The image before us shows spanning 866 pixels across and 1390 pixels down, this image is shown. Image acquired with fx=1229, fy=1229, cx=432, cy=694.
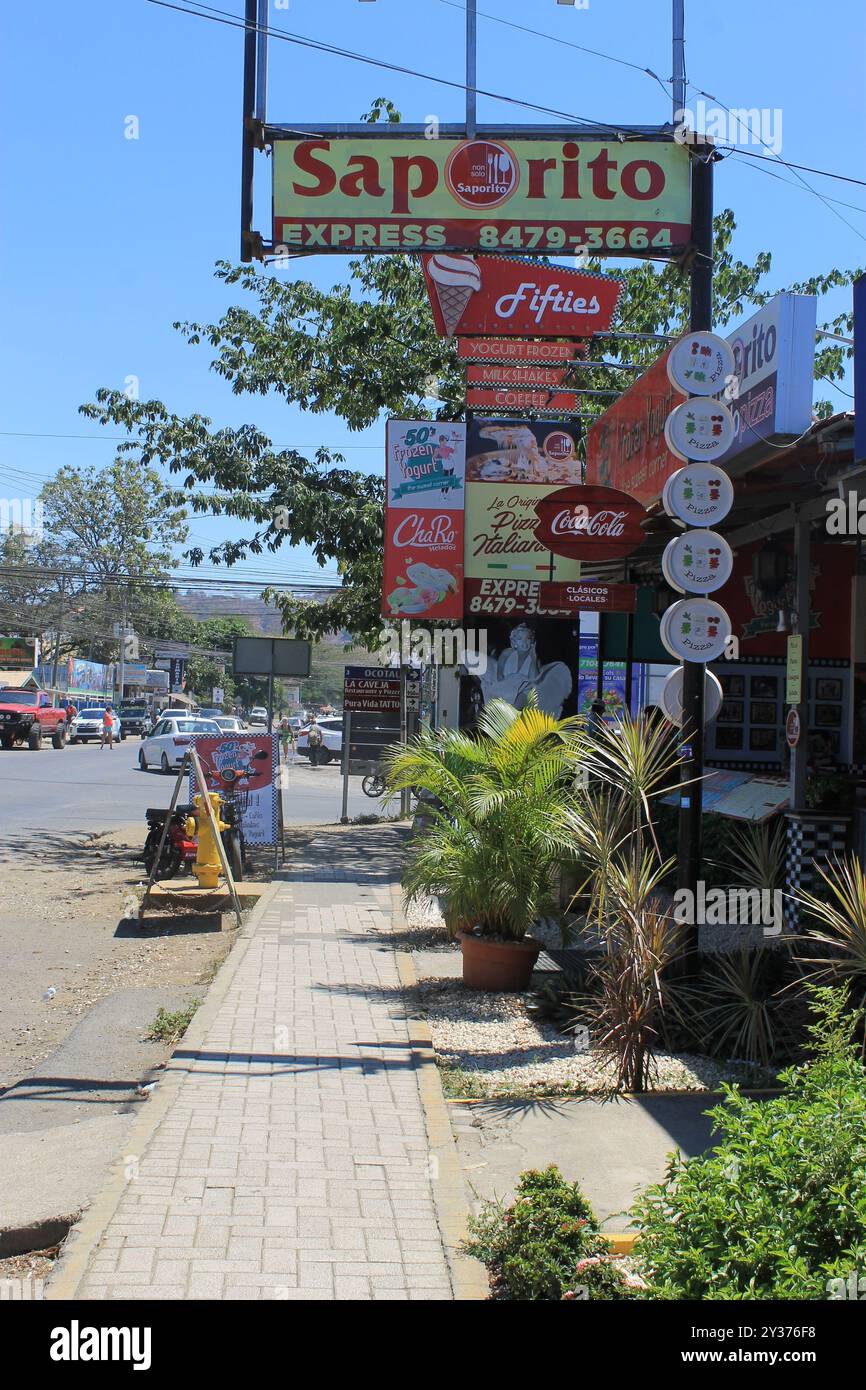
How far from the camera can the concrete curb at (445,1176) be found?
4094 millimetres

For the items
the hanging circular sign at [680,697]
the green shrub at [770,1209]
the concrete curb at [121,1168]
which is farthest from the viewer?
the hanging circular sign at [680,697]

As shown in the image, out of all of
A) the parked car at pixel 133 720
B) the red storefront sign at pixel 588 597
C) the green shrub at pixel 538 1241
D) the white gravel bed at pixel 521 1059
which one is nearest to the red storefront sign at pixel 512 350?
the red storefront sign at pixel 588 597

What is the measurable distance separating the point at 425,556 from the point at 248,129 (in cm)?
571

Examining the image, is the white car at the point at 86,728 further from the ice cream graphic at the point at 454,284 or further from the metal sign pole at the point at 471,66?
the metal sign pole at the point at 471,66

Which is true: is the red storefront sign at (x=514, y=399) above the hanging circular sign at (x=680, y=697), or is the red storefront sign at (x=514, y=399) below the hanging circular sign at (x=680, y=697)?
above

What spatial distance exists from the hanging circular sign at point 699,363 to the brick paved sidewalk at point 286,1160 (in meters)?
4.21

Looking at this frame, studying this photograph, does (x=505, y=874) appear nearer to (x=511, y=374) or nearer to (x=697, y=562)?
(x=697, y=562)

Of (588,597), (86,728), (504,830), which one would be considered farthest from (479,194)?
(86,728)

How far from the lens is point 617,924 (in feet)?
21.0

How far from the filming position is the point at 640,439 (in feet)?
35.1

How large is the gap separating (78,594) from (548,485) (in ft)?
203

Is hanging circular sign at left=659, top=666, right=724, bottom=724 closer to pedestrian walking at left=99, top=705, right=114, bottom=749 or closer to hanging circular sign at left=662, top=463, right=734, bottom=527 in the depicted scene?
hanging circular sign at left=662, top=463, right=734, bottom=527
